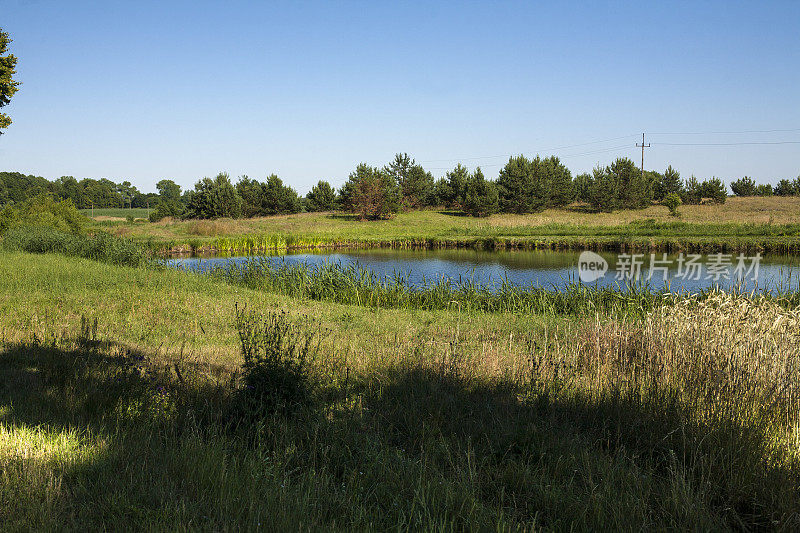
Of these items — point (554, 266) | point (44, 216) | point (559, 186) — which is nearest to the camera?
point (554, 266)

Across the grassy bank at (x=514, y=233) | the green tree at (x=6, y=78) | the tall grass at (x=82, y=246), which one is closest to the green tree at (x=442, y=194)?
the grassy bank at (x=514, y=233)

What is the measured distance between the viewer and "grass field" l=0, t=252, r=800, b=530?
3.08 meters

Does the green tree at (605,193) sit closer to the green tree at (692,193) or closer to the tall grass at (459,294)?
the green tree at (692,193)

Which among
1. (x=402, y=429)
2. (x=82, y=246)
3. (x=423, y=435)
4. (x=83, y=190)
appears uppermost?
(x=83, y=190)

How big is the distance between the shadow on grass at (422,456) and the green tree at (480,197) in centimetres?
5975

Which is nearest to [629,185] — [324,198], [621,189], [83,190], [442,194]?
[621,189]

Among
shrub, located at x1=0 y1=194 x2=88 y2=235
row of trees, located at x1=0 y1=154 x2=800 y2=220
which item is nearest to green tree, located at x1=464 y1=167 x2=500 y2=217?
row of trees, located at x1=0 y1=154 x2=800 y2=220

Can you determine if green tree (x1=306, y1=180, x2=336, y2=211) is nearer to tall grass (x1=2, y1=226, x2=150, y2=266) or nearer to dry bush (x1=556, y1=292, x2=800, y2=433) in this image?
tall grass (x1=2, y1=226, x2=150, y2=266)

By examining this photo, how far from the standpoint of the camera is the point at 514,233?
4888cm

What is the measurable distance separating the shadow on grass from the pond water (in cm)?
1408

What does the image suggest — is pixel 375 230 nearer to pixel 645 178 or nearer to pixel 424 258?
pixel 424 258

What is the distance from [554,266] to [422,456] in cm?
2533

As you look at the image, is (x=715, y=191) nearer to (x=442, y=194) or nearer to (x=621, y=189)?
(x=621, y=189)

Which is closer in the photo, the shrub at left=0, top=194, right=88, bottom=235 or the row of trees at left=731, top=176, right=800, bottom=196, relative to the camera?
the shrub at left=0, top=194, right=88, bottom=235
